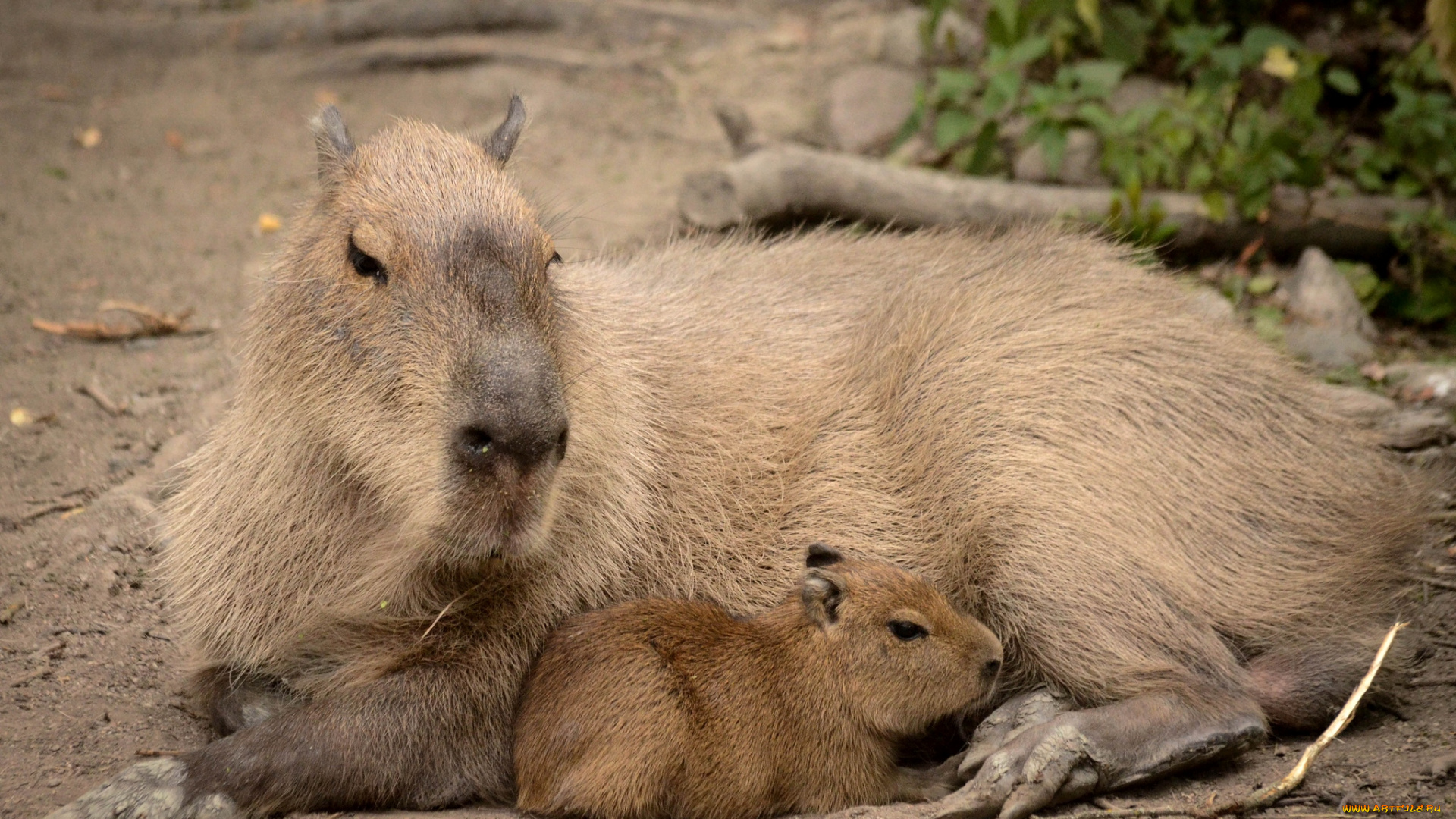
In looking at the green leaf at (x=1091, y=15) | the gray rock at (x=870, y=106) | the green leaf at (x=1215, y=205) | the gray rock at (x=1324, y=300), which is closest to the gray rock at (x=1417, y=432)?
the gray rock at (x=1324, y=300)

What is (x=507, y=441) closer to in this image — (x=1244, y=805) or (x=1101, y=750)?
(x=1101, y=750)

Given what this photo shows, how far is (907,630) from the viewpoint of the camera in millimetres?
2988

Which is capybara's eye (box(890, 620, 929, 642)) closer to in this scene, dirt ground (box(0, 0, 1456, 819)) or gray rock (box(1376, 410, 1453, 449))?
Answer: dirt ground (box(0, 0, 1456, 819))

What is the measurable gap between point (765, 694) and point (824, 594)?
0.27m

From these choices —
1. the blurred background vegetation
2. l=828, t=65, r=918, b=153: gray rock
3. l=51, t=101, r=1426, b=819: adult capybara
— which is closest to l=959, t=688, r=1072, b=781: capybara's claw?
l=51, t=101, r=1426, b=819: adult capybara

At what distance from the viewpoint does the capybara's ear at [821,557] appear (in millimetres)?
3062

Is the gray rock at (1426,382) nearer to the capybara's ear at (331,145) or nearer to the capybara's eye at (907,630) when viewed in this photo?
the capybara's eye at (907,630)

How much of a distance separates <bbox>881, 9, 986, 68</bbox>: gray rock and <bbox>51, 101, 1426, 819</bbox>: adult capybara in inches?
127

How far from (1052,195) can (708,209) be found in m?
1.44

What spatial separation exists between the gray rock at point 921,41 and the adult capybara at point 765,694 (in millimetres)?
4333

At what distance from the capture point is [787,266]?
13.4 ft

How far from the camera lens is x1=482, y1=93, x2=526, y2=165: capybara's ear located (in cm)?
322

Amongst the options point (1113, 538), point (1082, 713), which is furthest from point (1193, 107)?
point (1082, 713)

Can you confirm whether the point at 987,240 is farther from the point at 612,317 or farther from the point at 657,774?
the point at 657,774
